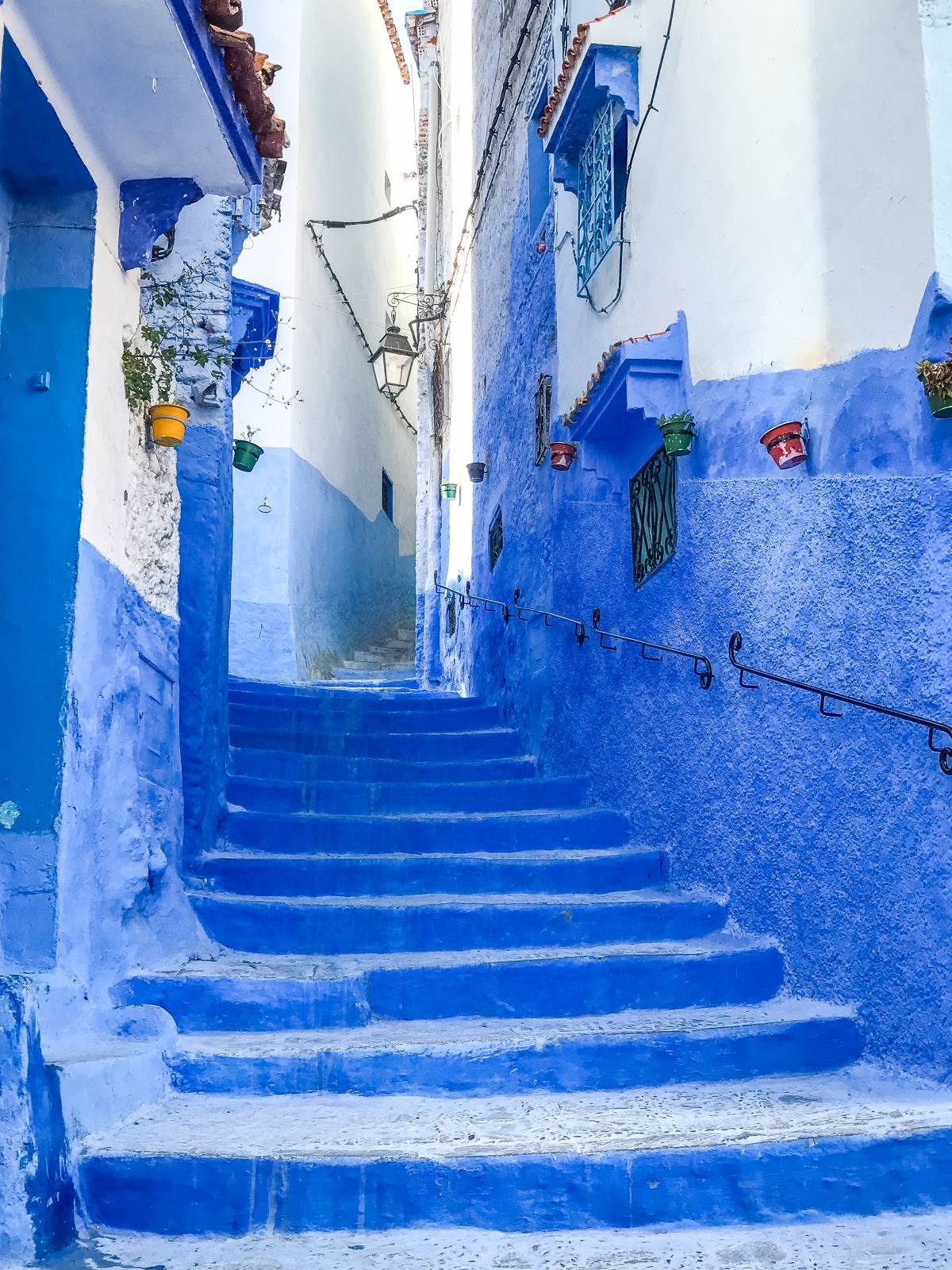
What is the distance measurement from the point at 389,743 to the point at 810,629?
3.39 metres

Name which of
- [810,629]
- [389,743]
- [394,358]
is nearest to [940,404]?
[810,629]

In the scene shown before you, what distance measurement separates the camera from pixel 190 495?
17.1 feet

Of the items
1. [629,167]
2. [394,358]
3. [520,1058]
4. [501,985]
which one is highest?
[394,358]

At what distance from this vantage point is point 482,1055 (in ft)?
11.4

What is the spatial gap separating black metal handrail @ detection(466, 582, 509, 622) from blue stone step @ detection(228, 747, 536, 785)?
187 centimetres

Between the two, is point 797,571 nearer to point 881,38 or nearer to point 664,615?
point 664,615

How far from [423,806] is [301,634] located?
5642mm

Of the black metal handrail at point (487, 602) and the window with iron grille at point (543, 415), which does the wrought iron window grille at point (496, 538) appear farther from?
the window with iron grille at point (543, 415)

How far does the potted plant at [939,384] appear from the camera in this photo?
121 inches

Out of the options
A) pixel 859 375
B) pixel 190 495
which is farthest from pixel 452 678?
pixel 859 375

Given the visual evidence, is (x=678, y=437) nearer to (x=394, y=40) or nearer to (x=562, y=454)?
(x=562, y=454)

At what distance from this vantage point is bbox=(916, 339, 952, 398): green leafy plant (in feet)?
10.0

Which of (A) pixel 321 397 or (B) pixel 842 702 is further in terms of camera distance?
(A) pixel 321 397

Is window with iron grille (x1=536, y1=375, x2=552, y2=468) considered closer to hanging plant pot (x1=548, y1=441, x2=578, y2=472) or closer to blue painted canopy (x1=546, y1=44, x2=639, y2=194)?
hanging plant pot (x1=548, y1=441, x2=578, y2=472)
